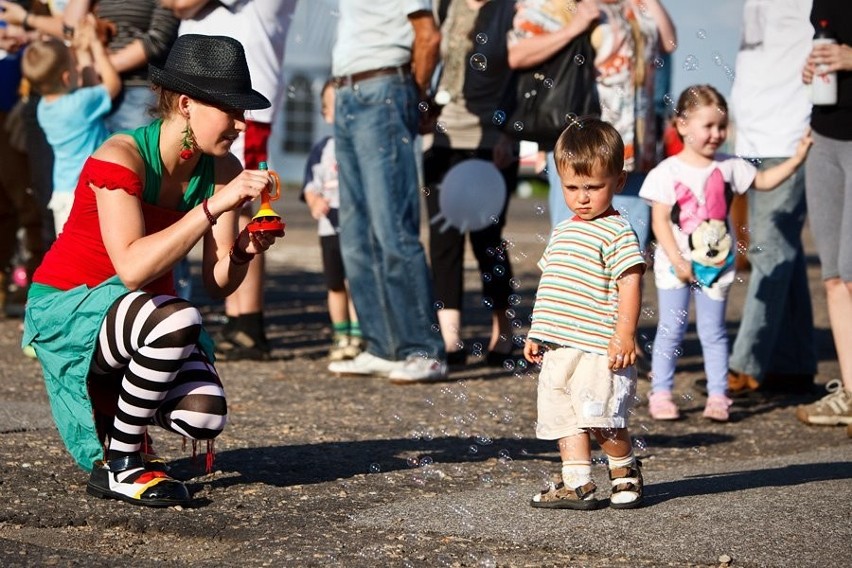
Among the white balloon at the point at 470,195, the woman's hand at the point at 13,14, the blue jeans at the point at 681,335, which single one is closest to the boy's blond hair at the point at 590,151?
the blue jeans at the point at 681,335

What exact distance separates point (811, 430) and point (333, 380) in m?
2.36

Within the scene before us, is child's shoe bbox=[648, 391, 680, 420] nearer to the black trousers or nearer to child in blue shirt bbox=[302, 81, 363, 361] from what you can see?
the black trousers

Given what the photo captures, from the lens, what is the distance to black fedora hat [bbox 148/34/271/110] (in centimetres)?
451

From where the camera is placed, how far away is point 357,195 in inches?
293

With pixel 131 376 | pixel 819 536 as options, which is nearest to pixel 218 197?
pixel 131 376

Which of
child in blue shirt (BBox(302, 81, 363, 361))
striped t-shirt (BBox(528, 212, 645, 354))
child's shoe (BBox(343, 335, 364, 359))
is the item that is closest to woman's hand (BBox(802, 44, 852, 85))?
striped t-shirt (BBox(528, 212, 645, 354))

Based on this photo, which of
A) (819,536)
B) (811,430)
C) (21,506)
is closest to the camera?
(819,536)

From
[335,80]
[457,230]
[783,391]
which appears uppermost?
[335,80]

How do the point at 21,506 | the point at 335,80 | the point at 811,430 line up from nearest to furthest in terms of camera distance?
the point at 21,506 → the point at 811,430 → the point at 335,80

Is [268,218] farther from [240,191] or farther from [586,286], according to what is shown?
[586,286]

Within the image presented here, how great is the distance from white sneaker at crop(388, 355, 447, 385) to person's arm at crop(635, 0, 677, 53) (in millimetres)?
1996

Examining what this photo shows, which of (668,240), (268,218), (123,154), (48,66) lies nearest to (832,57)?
(668,240)

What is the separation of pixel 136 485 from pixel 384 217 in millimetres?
3071

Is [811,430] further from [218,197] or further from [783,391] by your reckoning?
[218,197]
